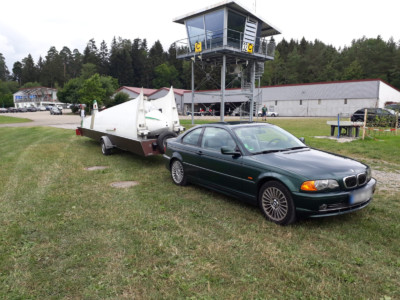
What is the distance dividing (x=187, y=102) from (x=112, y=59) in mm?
47788

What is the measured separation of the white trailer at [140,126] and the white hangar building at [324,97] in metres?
30.2

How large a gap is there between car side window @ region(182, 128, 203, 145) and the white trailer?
78.2 inches

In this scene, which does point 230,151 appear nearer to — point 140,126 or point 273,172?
point 273,172

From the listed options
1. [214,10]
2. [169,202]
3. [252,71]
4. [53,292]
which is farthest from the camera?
[252,71]

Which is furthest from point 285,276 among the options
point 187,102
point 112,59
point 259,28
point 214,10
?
point 112,59

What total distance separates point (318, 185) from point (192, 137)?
9.97 feet

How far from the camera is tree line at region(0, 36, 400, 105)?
245 ft

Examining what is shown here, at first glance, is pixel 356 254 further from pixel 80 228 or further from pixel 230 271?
pixel 80 228

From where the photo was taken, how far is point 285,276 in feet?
9.94

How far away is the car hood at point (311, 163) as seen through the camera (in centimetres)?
407

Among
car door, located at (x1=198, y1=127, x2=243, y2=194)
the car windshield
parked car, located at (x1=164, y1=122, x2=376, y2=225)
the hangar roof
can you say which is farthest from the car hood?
the hangar roof

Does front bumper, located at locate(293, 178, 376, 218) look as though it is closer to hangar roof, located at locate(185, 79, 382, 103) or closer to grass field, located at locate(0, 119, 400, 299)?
grass field, located at locate(0, 119, 400, 299)

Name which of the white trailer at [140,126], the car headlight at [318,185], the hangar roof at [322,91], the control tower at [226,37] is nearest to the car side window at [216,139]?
the car headlight at [318,185]

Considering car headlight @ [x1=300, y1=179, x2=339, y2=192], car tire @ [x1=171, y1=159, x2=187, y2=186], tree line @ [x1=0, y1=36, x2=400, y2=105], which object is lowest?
car tire @ [x1=171, y1=159, x2=187, y2=186]
